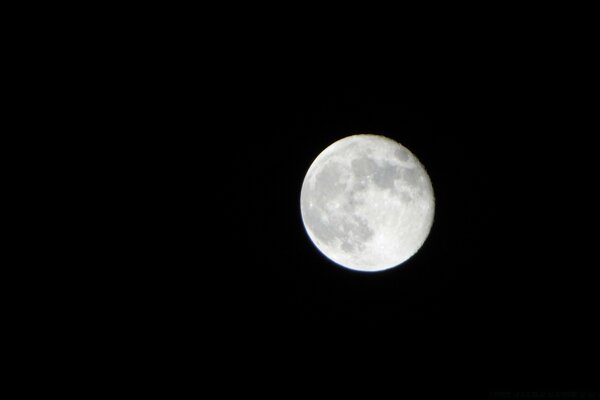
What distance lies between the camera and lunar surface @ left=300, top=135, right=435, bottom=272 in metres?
3.61

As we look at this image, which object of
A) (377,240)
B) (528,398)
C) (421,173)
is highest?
(421,173)

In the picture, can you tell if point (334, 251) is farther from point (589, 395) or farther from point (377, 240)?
point (589, 395)

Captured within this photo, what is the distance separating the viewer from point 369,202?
3572 mm

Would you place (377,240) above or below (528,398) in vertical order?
above

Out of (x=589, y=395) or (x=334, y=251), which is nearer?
(x=589, y=395)

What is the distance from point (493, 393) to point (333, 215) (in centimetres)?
240

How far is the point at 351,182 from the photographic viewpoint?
3.61m

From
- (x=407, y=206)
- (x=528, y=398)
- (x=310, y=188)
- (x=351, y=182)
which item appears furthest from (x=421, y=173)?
(x=528, y=398)

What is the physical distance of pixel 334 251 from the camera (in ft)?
13.2

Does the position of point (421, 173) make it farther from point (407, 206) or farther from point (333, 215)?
point (333, 215)

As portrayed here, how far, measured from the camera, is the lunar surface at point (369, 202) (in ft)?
11.8

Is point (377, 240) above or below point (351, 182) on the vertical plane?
below

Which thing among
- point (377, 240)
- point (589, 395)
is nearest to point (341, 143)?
point (377, 240)

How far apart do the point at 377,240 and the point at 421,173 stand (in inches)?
30.6
